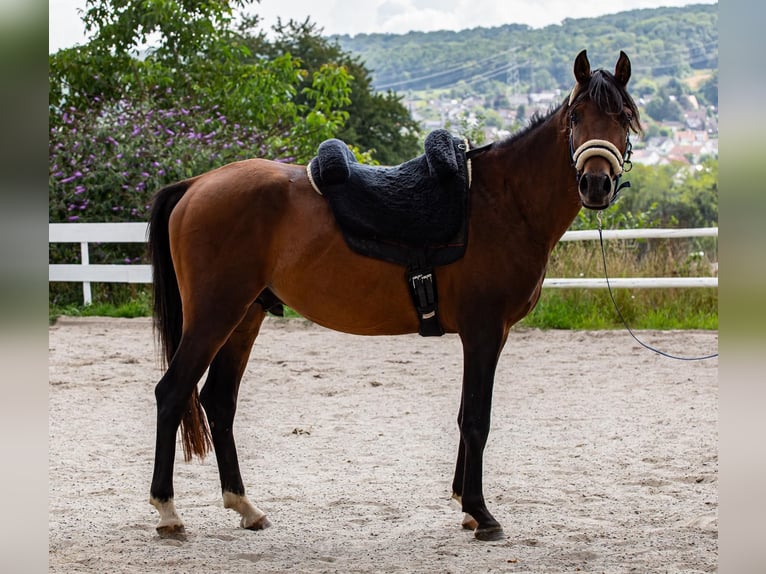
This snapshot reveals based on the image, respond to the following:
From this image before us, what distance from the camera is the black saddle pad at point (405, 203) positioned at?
369cm

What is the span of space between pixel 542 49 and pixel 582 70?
64.6m

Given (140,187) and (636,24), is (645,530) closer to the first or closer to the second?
(140,187)

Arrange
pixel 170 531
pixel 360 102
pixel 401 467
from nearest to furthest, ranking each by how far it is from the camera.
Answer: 1. pixel 170 531
2. pixel 401 467
3. pixel 360 102

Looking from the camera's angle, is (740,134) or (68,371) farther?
(68,371)

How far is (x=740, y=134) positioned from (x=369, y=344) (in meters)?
7.86

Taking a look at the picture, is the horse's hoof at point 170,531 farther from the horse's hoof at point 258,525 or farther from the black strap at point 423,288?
the black strap at point 423,288

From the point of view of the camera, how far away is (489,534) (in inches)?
141

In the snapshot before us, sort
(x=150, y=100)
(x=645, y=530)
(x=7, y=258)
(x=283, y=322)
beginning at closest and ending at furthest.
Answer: (x=7, y=258) < (x=645, y=530) < (x=283, y=322) < (x=150, y=100)

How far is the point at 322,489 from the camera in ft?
14.2

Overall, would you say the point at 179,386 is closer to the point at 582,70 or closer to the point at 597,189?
the point at 597,189

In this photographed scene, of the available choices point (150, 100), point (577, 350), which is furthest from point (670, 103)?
point (577, 350)

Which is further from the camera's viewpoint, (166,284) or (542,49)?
(542,49)

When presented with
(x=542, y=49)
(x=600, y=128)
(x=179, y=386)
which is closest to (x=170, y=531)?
(x=179, y=386)

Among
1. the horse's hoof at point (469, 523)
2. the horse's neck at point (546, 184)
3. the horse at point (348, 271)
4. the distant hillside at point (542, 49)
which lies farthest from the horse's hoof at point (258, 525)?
the distant hillside at point (542, 49)
